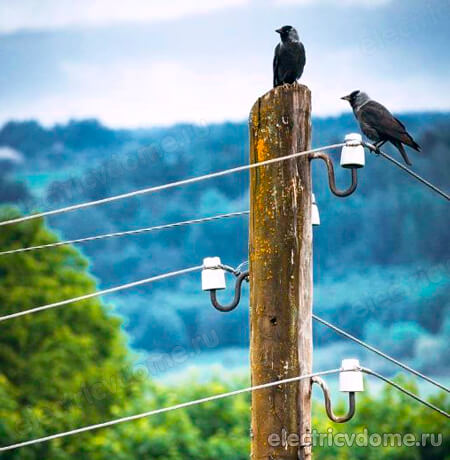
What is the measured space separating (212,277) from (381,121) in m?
2.57

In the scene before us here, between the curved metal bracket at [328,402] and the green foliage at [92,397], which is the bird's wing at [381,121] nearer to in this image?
the curved metal bracket at [328,402]

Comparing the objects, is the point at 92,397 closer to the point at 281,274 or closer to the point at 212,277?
the point at 212,277

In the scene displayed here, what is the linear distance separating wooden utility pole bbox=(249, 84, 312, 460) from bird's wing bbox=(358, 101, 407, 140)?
227 centimetres

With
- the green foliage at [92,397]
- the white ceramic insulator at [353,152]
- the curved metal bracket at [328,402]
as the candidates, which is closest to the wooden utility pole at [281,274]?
the curved metal bracket at [328,402]

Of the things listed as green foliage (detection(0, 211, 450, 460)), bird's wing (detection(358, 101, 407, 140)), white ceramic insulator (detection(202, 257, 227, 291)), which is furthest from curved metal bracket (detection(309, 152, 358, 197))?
green foliage (detection(0, 211, 450, 460))

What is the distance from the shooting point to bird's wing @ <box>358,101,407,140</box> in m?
8.05

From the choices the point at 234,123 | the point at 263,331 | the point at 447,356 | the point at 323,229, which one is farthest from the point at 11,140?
the point at 263,331

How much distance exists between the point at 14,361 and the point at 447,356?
16.9m

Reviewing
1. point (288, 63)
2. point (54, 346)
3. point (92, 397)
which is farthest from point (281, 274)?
point (54, 346)

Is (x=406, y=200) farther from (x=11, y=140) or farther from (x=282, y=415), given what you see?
(x=282, y=415)

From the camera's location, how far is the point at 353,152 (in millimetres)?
6184

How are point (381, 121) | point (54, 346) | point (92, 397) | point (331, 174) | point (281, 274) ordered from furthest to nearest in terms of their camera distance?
1. point (54, 346)
2. point (92, 397)
3. point (381, 121)
4. point (331, 174)
5. point (281, 274)

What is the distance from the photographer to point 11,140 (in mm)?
56250

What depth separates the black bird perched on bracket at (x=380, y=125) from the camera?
805 cm
